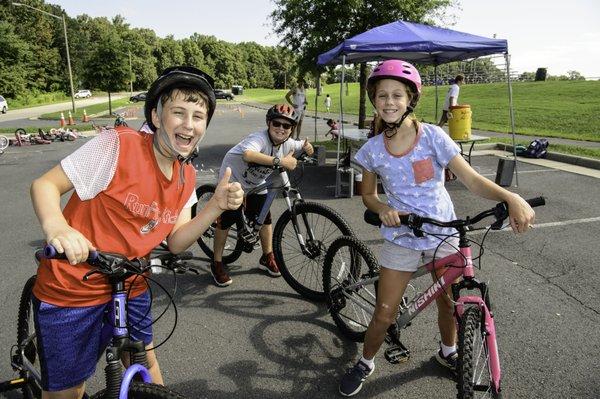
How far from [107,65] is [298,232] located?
Answer: 3043 centimetres

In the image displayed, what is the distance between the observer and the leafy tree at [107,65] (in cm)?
2933

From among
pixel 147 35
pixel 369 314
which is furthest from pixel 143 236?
pixel 147 35

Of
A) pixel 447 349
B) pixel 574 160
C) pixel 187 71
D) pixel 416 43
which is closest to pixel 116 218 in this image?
pixel 187 71

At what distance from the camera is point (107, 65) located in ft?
96.4

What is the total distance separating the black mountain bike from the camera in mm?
4107

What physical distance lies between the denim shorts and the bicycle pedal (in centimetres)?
206

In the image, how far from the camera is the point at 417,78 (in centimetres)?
261

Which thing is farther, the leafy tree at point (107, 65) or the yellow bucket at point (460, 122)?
the leafy tree at point (107, 65)

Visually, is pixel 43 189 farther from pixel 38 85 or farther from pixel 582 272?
pixel 38 85

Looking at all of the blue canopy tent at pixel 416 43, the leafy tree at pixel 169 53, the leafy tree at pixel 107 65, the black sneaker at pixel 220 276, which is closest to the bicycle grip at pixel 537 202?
the black sneaker at pixel 220 276

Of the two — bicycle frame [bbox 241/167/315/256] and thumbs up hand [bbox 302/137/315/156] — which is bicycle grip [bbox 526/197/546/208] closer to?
bicycle frame [bbox 241/167/315/256]

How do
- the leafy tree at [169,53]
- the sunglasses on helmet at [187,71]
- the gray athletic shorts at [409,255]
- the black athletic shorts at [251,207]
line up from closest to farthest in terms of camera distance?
the sunglasses on helmet at [187,71]
the gray athletic shorts at [409,255]
the black athletic shorts at [251,207]
the leafy tree at [169,53]

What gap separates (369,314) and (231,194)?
205 centimetres

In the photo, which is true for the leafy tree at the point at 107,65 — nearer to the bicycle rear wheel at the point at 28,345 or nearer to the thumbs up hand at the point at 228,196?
the bicycle rear wheel at the point at 28,345
